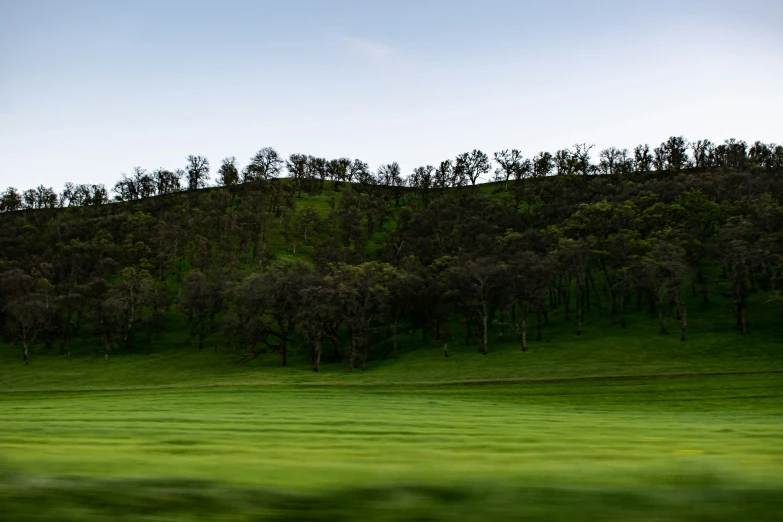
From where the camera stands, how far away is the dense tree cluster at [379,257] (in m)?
78.7

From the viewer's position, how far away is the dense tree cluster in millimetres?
78688

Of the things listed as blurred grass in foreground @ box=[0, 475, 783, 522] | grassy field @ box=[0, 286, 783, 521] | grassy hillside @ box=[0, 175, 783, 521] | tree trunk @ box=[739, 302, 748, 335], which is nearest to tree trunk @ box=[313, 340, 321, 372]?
grassy hillside @ box=[0, 175, 783, 521]

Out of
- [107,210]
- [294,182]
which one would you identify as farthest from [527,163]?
[107,210]

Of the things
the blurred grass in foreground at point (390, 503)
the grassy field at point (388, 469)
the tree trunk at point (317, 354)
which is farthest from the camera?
the tree trunk at point (317, 354)

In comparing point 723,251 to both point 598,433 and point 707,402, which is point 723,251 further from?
point 598,433

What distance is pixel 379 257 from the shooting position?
125 m

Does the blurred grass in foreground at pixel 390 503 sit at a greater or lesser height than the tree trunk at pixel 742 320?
greater

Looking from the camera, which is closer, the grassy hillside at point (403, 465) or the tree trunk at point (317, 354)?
the grassy hillside at point (403, 465)

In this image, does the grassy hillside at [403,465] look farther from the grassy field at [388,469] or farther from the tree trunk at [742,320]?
the tree trunk at [742,320]

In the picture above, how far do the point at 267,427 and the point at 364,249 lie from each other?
385ft

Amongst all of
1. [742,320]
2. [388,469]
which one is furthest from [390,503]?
[742,320]

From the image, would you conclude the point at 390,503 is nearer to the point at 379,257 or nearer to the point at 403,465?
the point at 403,465

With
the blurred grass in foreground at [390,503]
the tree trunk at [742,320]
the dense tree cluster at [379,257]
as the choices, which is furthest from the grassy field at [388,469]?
the dense tree cluster at [379,257]

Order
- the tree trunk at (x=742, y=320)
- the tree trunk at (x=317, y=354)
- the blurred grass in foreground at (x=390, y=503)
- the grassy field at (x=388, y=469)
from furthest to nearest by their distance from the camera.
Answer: the tree trunk at (x=317, y=354) < the tree trunk at (x=742, y=320) < the grassy field at (x=388, y=469) < the blurred grass in foreground at (x=390, y=503)
